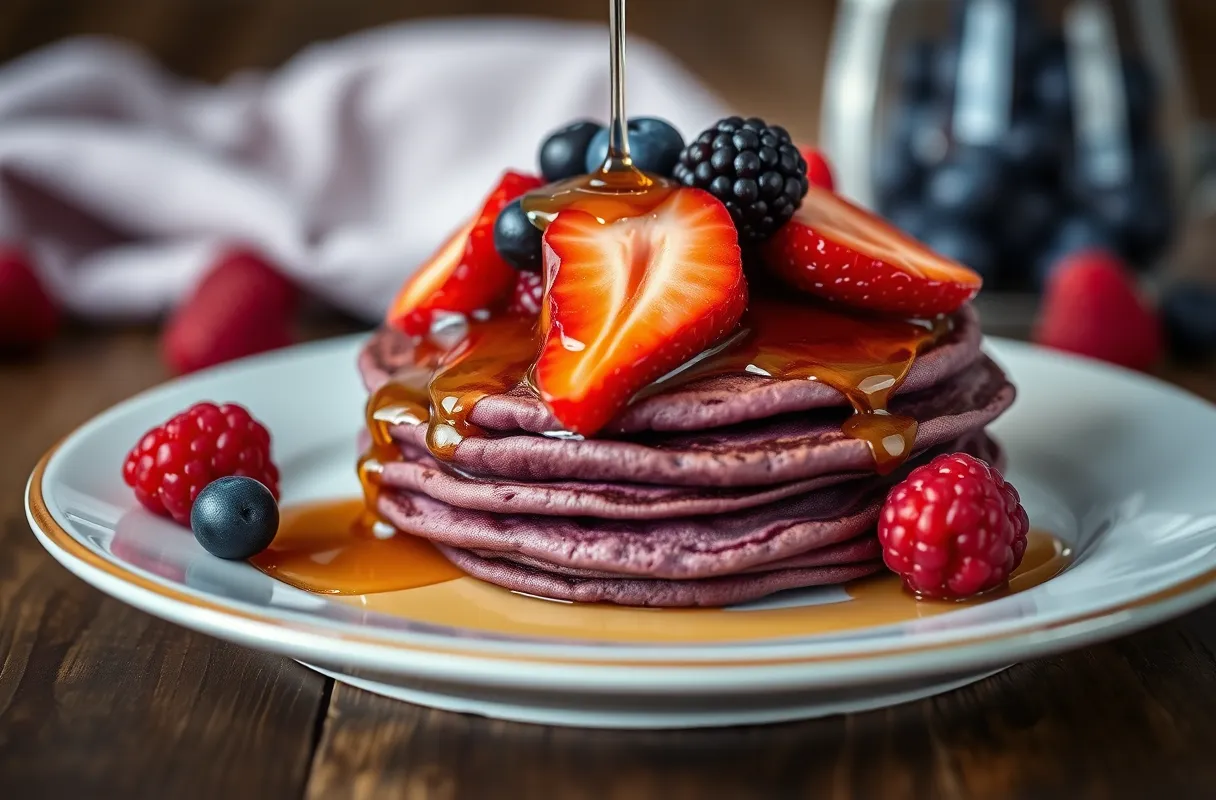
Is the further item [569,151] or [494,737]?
[569,151]

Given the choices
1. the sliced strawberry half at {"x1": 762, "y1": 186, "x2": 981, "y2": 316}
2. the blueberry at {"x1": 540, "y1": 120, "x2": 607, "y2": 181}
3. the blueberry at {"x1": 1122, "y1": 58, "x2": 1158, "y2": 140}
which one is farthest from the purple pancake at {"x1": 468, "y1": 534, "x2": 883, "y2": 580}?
the blueberry at {"x1": 1122, "y1": 58, "x2": 1158, "y2": 140}

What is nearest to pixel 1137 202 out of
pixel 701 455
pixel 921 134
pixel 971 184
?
pixel 971 184

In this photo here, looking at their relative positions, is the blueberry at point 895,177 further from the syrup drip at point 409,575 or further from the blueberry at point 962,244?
the syrup drip at point 409,575

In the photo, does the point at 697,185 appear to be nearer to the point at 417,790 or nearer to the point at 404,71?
the point at 417,790

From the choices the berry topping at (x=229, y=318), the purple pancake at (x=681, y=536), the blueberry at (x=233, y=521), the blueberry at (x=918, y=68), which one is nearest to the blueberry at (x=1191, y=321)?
the blueberry at (x=918, y=68)

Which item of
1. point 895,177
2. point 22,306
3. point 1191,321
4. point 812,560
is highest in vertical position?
point 812,560

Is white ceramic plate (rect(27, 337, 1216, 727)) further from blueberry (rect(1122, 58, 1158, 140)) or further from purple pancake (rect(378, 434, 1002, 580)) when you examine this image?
blueberry (rect(1122, 58, 1158, 140))

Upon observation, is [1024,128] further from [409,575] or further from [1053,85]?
[409,575]
